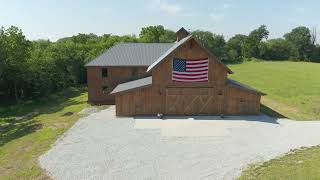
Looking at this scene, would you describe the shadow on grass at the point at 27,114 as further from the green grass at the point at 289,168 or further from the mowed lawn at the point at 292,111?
the mowed lawn at the point at 292,111

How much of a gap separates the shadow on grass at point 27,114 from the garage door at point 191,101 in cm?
1359

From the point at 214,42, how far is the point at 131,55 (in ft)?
297

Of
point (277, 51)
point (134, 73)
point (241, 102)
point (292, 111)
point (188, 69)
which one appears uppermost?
point (277, 51)

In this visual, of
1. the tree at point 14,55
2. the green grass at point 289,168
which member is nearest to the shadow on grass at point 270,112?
the green grass at point 289,168

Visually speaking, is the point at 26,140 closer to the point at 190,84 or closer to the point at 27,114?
the point at 190,84

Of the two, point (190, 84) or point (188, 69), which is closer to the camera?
point (188, 69)

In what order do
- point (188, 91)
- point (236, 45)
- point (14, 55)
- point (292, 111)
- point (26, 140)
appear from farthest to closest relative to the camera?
point (236, 45)
point (14, 55)
point (292, 111)
point (188, 91)
point (26, 140)

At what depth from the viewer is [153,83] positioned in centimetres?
3612

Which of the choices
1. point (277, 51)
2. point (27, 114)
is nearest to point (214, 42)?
point (277, 51)

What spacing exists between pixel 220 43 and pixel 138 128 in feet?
362

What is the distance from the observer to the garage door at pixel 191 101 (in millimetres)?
36406

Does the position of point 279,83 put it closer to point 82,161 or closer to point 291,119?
point 291,119

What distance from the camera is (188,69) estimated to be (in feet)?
119

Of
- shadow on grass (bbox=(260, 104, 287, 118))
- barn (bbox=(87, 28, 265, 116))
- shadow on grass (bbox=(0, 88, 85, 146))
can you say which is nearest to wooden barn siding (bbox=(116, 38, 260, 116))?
barn (bbox=(87, 28, 265, 116))
